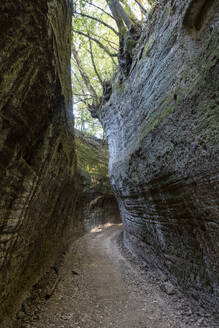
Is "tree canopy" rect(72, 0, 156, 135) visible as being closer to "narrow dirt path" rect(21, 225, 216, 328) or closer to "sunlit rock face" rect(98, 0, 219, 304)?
"sunlit rock face" rect(98, 0, 219, 304)

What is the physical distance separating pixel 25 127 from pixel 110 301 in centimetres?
576

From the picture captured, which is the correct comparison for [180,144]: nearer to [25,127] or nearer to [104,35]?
[25,127]

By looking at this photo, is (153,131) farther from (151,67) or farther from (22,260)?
(22,260)

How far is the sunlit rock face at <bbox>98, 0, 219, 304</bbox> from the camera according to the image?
4.16 metres

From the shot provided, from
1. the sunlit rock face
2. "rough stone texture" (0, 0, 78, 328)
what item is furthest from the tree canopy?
"rough stone texture" (0, 0, 78, 328)

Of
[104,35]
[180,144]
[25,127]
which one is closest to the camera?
[25,127]

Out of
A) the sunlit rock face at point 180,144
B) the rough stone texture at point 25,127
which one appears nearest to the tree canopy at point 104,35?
the sunlit rock face at point 180,144

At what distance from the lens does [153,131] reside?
611 centimetres

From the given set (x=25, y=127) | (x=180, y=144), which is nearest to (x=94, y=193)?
(x=180, y=144)

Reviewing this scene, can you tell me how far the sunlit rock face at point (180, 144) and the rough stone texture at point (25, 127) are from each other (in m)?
3.07

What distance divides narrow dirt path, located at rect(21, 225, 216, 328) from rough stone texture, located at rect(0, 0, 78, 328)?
117 cm

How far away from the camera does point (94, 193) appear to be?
1750 cm

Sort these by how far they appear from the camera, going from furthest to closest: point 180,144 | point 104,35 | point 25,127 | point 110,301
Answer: point 104,35
point 110,301
point 180,144
point 25,127

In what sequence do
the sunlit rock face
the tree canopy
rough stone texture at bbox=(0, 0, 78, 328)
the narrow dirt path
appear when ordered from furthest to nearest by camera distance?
1. the tree canopy
2. the narrow dirt path
3. the sunlit rock face
4. rough stone texture at bbox=(0, 0, 78, 328)
